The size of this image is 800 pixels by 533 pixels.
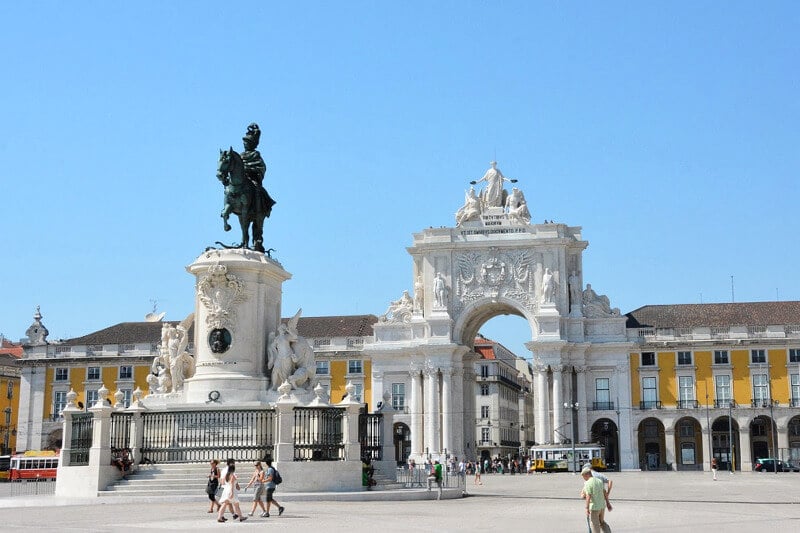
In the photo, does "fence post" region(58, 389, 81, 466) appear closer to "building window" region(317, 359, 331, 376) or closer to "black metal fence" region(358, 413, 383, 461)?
"black metal fence" region(358, 413, 383, 461)

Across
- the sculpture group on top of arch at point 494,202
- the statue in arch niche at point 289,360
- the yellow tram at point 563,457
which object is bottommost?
the yellow tram at point 563,457

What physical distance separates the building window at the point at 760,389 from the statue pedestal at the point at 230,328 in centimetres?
5646

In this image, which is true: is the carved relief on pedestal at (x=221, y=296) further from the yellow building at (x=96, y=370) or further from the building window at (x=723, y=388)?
the building window at (x=723, y=388)

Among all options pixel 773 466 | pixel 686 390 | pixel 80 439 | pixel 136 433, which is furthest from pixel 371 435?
pixel 686 390

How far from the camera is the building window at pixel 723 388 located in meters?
75.7

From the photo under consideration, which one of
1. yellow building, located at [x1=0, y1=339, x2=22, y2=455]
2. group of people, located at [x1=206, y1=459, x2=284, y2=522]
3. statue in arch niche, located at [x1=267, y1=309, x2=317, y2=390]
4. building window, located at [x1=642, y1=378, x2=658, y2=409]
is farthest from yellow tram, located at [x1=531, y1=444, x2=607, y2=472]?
group of people, located at [x1=206, y1=459, x2=284, y2=522]

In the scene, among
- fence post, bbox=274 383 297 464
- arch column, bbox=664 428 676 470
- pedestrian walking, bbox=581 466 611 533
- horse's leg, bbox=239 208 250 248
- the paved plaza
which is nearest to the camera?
pedestrian walking, bbox=581 466 611 533

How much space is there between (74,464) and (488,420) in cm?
7545

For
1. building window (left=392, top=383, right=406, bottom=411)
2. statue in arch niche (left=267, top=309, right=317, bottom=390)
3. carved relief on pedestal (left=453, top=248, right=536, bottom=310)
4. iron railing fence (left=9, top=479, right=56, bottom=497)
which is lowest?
iron railing fence (left=9, top=479, right=56, bottom=497)

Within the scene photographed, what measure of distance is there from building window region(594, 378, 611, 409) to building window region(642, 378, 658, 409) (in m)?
2.45

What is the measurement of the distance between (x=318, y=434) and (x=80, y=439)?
5.56 meters

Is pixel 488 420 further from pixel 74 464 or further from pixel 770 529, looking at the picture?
Result: pixel 770 529

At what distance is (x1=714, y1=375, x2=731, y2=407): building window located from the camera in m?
75.7

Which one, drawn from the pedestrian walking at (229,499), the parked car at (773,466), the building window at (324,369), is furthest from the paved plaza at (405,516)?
the building window at (324,369)
